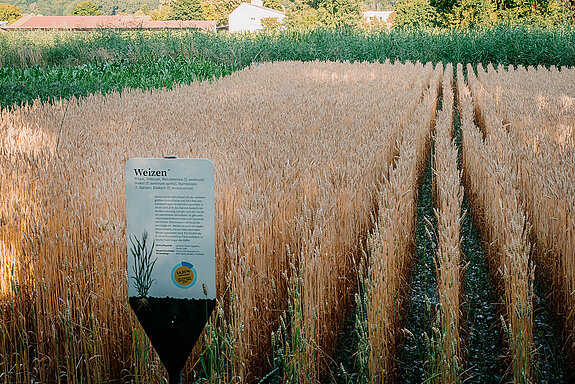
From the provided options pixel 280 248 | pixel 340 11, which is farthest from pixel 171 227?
pixel 340 11

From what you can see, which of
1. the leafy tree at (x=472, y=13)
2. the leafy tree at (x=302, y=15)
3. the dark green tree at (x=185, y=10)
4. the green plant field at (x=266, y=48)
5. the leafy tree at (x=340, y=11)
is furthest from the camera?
the dark green tree at (x=185, y=10)

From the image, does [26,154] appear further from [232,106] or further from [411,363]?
[232,106]

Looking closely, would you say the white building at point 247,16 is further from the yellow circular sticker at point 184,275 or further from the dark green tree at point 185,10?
the yellow circular sticker at point 184,275

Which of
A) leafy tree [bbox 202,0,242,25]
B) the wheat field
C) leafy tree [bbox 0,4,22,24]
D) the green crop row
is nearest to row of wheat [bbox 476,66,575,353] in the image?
the wheat field

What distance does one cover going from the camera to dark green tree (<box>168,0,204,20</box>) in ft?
226

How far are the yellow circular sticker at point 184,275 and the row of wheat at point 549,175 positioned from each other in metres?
1.60

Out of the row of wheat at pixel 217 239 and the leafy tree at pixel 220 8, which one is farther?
the leafy tree at pixel 220 8

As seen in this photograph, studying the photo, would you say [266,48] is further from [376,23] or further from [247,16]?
[247,16]

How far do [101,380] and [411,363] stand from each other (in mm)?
1384

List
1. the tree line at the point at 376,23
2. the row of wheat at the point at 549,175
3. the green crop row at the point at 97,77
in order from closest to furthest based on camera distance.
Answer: the row of wheat at the point at 549,175 → the green crop row at the point at 97,77 → the tree line at the point at 376,23

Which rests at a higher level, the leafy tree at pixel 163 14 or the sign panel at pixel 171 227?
the leafy tree at pixel 163 14

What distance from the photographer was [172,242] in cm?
179

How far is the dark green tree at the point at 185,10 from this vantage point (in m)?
68.8

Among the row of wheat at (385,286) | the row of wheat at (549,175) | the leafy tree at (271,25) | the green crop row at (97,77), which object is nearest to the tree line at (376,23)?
the leafy tree at (271,25)
